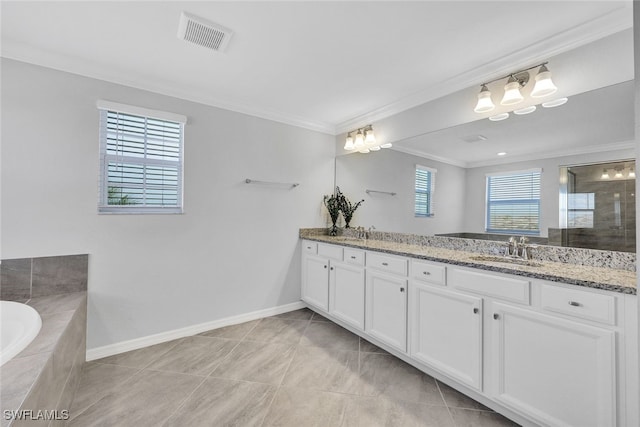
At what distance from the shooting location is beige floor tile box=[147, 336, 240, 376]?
2.09m

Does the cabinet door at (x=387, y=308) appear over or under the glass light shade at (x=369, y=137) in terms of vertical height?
under

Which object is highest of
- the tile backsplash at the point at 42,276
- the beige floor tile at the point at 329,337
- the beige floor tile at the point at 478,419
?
the tile backsplash at the point at 42,276

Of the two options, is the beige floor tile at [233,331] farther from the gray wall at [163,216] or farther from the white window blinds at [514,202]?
the white window blinds at [514,202]

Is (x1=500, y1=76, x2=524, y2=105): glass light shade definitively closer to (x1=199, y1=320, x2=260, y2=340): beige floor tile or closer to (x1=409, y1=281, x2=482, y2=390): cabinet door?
(x1=409, y1=281, x2=482, y2=390): cabinet door

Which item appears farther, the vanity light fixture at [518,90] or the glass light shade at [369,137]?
the glass light shade at [369,137]

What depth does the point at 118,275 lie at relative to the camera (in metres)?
2.28

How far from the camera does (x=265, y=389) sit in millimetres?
1866

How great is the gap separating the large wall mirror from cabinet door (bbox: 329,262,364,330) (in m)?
0.73

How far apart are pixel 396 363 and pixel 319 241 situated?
1394 mm

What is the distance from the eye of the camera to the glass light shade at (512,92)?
1.87 metres

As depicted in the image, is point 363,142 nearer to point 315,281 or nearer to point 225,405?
point 315,281

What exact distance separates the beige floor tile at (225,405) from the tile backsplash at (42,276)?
129 centimetres

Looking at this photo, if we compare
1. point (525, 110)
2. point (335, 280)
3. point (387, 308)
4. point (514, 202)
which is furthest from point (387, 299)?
point (525, 110)

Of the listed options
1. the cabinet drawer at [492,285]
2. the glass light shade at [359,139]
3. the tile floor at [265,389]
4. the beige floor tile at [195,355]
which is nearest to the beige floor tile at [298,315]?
the tile floor at [265,389]
